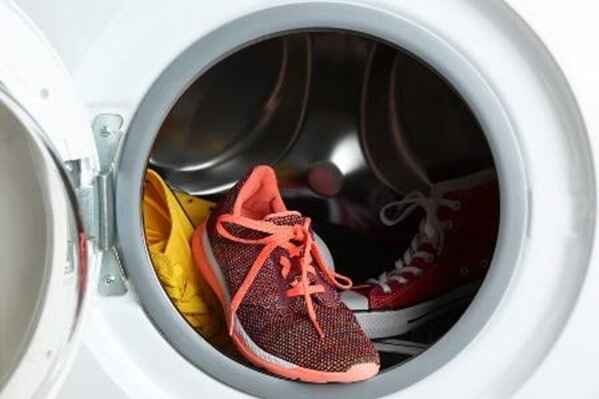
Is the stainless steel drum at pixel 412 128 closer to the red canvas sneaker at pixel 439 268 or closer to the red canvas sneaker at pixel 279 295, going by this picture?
the red canvas sneaker at pixel 439 268

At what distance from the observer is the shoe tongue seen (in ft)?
3.35

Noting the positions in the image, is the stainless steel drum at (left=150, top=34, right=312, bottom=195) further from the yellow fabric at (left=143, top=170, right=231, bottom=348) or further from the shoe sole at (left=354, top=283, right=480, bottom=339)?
the shoe sole at (left=354, top=283, right=480, bottom=339)

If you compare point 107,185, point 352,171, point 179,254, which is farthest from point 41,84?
point 352,171

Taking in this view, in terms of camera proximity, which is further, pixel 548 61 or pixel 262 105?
pixel 262 105

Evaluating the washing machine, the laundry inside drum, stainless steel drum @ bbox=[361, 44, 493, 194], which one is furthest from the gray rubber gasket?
stainless steel drum @ bbox=[361, 44, 493, 194]

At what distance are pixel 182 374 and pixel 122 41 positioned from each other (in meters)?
0.34

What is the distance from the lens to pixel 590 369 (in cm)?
93

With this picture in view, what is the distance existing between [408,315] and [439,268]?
0.08 meters

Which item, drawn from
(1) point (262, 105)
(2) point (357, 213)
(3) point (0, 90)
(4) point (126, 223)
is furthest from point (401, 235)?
(3) point (0, 90)

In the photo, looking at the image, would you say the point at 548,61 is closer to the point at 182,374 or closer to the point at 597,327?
the point at 597,327

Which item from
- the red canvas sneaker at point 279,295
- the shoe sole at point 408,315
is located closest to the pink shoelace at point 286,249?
the red canvas sneaker at point 279,295

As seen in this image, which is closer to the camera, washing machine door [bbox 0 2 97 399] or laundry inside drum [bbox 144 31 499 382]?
washing machine door [bbox 0 2 97 399]

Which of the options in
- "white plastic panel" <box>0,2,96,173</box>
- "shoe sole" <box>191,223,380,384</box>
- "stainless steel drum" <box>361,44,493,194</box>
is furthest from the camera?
"stainless steel drum" <box>361,44,493,194</box>

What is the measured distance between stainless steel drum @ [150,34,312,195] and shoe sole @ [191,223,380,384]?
0.24 metres
